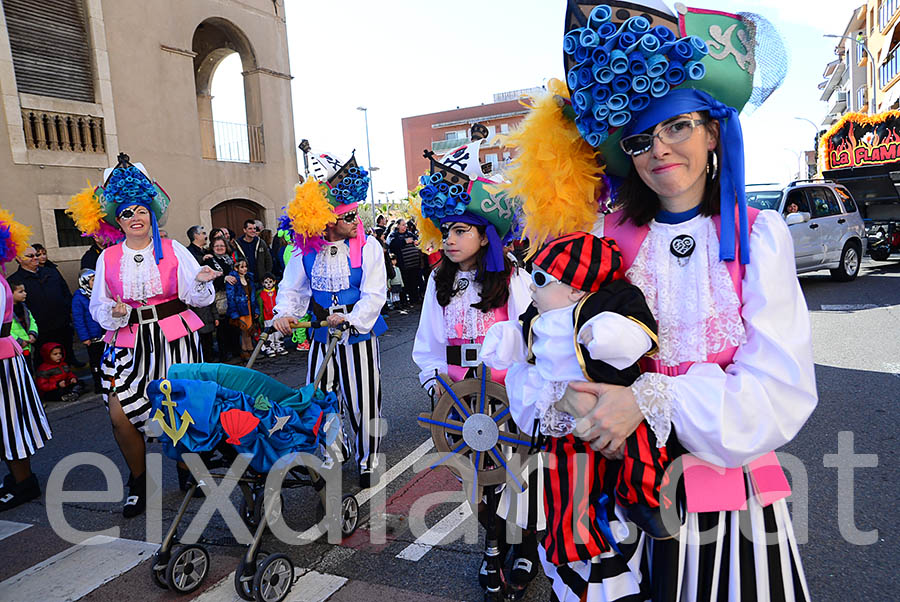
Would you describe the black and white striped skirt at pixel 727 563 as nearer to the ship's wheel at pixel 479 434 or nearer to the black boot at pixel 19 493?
the ship's wheel at pixel 479 434

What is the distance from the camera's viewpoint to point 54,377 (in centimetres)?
728

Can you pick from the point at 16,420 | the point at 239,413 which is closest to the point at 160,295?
the point at 16,420

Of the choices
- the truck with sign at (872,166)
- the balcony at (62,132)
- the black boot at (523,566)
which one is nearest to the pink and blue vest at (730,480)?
the black boot at (523,566)

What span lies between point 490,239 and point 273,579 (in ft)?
6.54

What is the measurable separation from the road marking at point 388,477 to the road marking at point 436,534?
0.58 metres

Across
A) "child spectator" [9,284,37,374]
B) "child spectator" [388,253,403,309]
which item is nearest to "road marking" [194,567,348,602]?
"child spectator" [9,284,37,374]

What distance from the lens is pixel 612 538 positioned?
62.9 inches

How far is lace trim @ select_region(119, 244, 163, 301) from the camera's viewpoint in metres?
4.22

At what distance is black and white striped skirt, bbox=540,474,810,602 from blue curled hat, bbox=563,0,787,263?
0.67m

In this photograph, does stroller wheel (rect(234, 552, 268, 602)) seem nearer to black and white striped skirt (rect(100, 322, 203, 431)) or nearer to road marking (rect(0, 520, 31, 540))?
black and white striped skirt (rect(100, 322, 203, 431))

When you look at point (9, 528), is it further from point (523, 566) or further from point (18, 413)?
point (523, 566)

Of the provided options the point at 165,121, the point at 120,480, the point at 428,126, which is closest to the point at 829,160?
the point at 165,121

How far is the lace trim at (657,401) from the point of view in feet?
4.74

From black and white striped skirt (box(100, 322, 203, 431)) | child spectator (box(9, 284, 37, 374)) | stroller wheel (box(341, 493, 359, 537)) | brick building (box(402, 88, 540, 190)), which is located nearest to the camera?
stroller wheel (box(341, 493, 359, 537))
